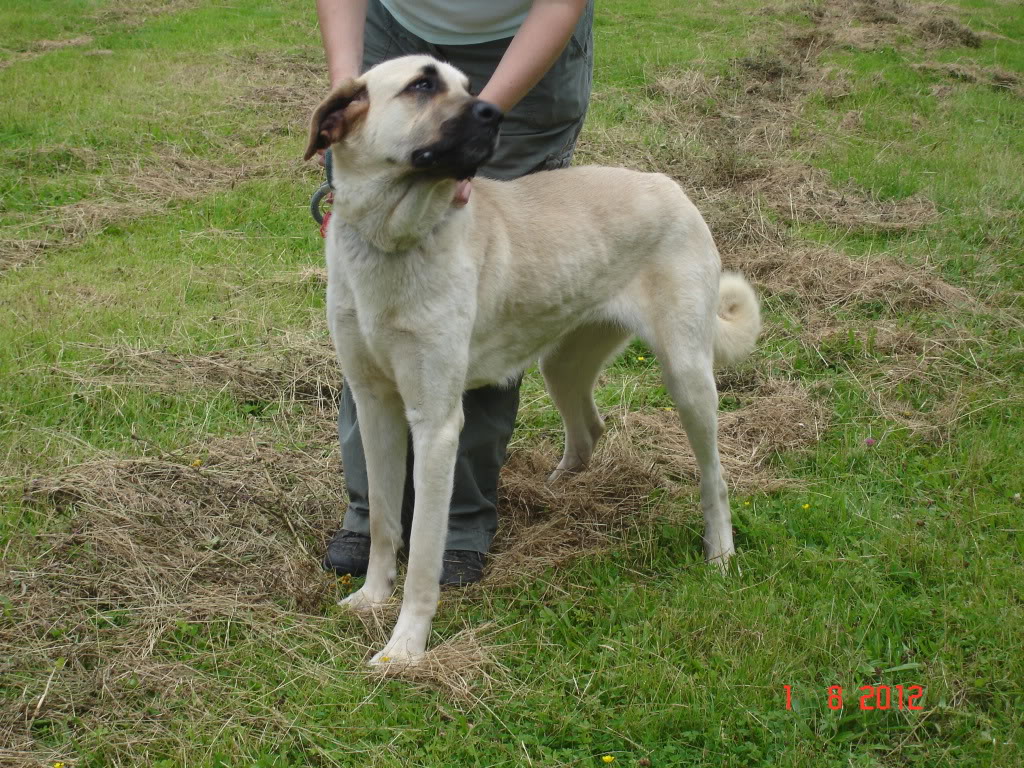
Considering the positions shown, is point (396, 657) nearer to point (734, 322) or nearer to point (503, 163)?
point (503, 163)

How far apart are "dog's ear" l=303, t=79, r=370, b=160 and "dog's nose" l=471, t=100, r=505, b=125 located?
32 cm

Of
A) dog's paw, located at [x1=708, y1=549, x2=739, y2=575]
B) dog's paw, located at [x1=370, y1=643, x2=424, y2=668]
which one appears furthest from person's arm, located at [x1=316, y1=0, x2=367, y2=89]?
dog's paw, located at [x1=708, y1=549, x2=739, y2=575]

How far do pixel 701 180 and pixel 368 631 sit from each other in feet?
16.9

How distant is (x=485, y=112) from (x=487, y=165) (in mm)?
891

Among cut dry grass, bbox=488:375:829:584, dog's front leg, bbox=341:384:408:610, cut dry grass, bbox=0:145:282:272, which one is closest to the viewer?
dog's front leg, bbox=341:384:408:610

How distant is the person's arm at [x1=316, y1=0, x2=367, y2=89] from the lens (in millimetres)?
3059

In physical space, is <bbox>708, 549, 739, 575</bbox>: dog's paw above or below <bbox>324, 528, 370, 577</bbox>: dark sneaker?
below

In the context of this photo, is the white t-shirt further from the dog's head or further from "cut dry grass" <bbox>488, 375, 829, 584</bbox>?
"cut dry grass" <bbox>488, 375, 829, 584</bbox>

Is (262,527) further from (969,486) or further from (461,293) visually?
(969,486)

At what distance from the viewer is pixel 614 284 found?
3.38 m

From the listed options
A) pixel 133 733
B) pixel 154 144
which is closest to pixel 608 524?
pixel 133 733

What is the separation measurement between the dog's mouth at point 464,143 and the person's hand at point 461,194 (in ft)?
0.62

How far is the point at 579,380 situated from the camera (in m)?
3.94

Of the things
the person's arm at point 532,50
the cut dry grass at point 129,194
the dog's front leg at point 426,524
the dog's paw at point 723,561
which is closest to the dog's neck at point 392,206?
the person's arm at point 532,50
